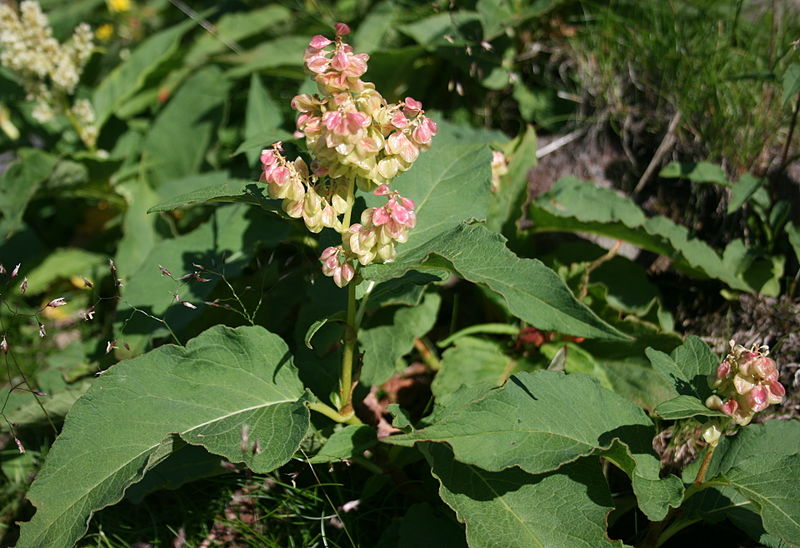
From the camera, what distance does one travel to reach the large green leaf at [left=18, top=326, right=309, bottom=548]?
1.95 meters

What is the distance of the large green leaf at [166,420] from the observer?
76.9 inches

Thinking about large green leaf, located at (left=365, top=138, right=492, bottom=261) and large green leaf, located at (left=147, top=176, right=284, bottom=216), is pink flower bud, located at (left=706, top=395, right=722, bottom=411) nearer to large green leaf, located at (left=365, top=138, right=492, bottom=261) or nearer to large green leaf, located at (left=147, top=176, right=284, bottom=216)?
large green leaf, located at (left=365, top=138, right=492, bottom=261)

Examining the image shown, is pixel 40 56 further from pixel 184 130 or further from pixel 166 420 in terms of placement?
pixel 166 420

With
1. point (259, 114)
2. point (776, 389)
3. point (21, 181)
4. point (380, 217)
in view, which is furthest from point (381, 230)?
point (21, 181)

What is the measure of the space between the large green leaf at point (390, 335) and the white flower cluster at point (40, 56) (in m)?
2.15

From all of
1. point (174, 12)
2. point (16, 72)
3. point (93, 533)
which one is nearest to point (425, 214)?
point (93, 533)

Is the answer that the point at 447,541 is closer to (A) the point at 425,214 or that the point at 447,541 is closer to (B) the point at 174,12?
(A) the point at 425,214

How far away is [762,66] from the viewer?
3.37 metres

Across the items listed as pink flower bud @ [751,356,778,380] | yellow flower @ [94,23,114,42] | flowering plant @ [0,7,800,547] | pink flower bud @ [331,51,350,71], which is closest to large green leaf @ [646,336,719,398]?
flowering plant @ [0,7,800,547]

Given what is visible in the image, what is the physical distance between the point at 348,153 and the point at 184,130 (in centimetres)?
252

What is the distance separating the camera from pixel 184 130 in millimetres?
4039

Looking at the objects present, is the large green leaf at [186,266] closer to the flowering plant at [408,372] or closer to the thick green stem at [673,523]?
the flowering plant at [408,372]

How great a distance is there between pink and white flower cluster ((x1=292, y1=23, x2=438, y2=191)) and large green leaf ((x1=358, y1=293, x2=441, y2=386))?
0.84 m

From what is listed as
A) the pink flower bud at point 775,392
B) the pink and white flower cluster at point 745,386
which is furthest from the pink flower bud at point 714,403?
the pink flower bud at point 775,392
